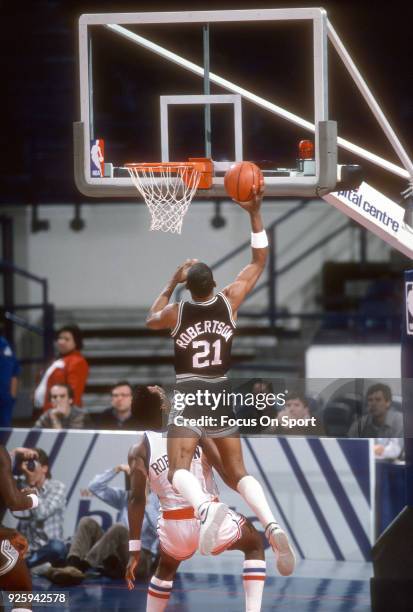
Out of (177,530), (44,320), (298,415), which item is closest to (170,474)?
(177,530)

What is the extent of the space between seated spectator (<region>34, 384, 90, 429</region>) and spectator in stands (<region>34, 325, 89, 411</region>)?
662 mm

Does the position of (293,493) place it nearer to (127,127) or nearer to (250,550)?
(250,550)

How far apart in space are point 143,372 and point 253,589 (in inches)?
351

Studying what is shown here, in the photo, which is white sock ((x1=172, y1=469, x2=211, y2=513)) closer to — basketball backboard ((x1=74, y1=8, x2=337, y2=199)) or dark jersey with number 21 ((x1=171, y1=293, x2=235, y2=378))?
dark jersey with number 21 ((x1=171, y1=293, x2=235, y2=378))

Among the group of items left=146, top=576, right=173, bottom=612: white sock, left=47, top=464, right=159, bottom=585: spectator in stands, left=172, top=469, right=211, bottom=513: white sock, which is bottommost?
left=47, top=464, right=159, bottom=585: spectator in stands

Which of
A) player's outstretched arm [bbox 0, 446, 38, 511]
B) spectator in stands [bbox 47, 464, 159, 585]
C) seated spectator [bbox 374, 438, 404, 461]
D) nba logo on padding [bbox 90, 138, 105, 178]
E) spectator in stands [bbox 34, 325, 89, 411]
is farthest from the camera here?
spectator in stands [bbox 34, 325, 89, 411]

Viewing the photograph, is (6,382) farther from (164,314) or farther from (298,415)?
(164,314)

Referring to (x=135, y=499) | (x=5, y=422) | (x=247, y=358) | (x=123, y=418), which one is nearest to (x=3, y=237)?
(x=247, y=358)

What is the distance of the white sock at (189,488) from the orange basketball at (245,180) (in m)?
1.80

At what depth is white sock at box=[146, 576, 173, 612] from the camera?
7902mm

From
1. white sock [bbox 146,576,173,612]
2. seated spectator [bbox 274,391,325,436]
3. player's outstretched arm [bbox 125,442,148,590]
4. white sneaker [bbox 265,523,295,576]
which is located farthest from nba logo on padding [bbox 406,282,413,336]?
white sock [bbox 146,576,173,612]

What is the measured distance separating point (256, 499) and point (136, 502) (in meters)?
0.99

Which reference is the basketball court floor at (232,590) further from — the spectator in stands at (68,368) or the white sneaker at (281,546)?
the spectator in stands at (68,368)

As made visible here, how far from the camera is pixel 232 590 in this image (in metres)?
9.55
